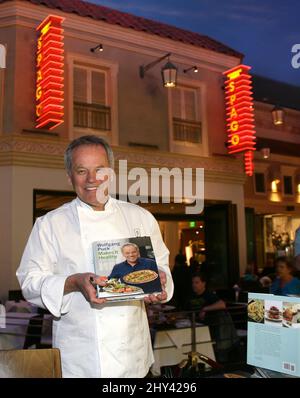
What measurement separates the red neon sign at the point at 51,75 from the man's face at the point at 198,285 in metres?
3.56

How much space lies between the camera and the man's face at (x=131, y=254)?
1536 millimetres

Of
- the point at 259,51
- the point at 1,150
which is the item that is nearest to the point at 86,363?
the point at 1,150

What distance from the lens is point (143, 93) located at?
965 centimetres

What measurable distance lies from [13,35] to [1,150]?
2139 millimetres

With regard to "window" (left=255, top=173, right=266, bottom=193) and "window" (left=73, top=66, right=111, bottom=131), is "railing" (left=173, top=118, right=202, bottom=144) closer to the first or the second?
"window" (left=73, top=66, right=111, bottom=131)

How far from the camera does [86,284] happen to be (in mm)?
1486

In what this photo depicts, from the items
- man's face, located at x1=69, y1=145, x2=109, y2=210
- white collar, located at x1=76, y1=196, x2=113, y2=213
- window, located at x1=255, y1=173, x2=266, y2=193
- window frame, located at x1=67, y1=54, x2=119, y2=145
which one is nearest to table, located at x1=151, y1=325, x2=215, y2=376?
white collar, located at x1=76, y1=196, x2=113, y2=213

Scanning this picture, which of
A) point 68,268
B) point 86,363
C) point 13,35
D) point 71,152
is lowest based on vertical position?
point 86,363

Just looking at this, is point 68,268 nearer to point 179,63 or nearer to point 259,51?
point 179,63

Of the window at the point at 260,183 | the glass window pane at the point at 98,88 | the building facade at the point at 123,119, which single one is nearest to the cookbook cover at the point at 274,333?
the building facade at the point at 123,119

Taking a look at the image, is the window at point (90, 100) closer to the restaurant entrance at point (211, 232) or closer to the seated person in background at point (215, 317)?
the restaurant entrance at point (211, 232)

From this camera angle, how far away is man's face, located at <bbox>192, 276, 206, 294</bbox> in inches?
221
